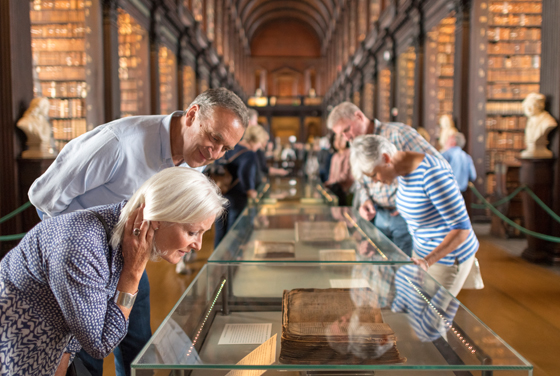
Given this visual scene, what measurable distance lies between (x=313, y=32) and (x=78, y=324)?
3144 cm

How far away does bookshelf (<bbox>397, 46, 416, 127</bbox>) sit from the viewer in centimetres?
946

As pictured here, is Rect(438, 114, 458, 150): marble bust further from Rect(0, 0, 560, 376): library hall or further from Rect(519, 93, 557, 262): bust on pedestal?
Rect(519, 93, 557, 262): bust on pedestal

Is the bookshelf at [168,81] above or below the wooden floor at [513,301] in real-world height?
above

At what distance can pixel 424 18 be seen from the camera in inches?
327

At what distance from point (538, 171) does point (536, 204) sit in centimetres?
42

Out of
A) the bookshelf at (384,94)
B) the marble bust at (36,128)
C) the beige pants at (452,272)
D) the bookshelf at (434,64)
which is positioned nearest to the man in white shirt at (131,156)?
the beige pants at (452,272)

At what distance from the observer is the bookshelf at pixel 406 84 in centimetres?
946

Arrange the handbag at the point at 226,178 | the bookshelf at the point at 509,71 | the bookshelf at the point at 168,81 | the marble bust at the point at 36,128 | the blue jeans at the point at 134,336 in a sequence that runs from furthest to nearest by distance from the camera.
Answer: the bookshelf at the point at 168,81 < the bookshelf at the point at 509,71 < the marble bust at the point at 36,128 < the handbag at the point at 226,178 < the blue jeans at the point at 134,336

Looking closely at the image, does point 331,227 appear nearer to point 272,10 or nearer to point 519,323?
point 519,323

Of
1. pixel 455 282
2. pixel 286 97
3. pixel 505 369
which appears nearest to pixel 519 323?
pixel 455 282

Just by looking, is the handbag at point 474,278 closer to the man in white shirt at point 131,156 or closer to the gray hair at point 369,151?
the gray hair at point 369,151

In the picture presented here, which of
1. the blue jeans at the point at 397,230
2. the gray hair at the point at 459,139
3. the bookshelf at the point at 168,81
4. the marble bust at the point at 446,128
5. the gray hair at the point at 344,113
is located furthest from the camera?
the bookshelf at the point at 168,81

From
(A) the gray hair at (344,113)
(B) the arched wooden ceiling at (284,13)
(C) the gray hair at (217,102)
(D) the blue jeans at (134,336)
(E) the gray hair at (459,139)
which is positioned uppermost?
(B) the arched wooden ceiling at (284,13)

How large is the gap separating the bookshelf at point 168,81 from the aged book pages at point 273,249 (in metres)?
7.89
